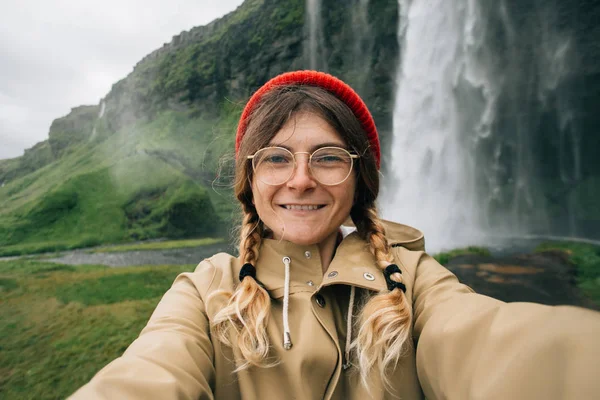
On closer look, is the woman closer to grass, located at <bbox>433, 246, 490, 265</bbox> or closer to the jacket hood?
the jacket hood

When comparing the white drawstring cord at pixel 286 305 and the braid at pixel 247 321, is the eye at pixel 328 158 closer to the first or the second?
the white drawstring cord at pixel 286 305

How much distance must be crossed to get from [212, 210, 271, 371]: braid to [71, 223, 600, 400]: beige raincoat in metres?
0.06

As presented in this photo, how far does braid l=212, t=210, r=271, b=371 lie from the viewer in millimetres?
1614

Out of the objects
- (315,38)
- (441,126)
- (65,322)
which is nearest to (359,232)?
(65,322)

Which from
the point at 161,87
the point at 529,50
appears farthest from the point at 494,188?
the point at 161,87

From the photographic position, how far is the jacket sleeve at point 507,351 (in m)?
0.86

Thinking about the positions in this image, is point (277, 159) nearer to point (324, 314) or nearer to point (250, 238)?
point (250, 238)

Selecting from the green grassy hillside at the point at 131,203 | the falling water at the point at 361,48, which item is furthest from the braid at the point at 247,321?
the falling water at the point at 361,48

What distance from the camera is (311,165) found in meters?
1.94

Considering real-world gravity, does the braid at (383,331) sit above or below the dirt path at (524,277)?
above

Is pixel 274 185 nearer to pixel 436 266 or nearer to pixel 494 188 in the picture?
pixel 436 266

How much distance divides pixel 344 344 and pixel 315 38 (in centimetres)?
4257

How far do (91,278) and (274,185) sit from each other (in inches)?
654

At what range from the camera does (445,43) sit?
81.3ft
